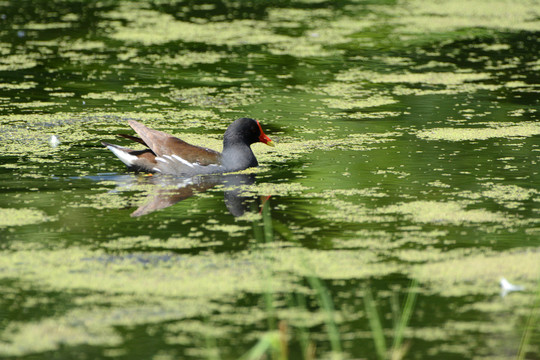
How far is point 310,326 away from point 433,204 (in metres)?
2.07

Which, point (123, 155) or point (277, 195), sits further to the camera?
point (123, 155)

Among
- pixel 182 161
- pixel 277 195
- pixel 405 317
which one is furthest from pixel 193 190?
pixel 405 317

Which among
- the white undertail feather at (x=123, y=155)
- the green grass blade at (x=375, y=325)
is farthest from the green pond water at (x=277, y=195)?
the white undertail feather at (x=123, y=155)

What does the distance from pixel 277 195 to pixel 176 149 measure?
3.14 ft

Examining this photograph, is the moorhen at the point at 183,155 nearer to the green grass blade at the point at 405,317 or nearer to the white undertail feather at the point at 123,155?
the white undertail feather at the point at 123,155

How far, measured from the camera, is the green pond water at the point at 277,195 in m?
3.99

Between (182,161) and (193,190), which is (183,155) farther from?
(193,190)

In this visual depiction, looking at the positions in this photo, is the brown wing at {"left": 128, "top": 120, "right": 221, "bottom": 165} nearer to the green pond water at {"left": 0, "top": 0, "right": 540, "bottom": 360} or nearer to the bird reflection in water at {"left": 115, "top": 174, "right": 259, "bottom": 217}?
the bird reflection in water at {"left": 115, "top": 174, "right": 259, "bottom": 217}

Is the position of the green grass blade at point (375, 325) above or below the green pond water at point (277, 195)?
above

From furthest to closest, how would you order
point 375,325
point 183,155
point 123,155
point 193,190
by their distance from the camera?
1. point 123,155
2. point 183,155
3. point 193,190
4. point 375,325

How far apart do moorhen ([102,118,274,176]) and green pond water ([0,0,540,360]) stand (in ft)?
0.51

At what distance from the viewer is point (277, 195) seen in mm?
6121

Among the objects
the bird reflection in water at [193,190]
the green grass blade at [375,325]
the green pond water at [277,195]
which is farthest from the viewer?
the bird reflection in water at [193,190]

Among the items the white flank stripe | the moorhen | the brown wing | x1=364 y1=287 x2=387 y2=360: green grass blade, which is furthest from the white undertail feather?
x1=364 y1=287 x2=387 y2=360: green grass blade
